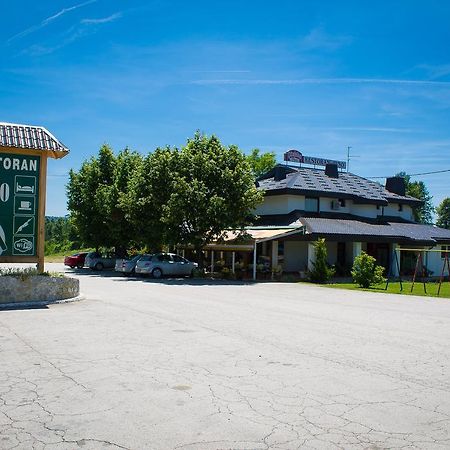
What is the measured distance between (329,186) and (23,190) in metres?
28.9

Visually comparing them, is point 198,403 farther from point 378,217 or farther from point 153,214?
point 378,217

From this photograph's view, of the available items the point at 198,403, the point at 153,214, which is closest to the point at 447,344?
the point at 198,403

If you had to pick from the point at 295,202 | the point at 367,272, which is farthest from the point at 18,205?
the point at 295,202

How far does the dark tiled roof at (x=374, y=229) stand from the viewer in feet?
116

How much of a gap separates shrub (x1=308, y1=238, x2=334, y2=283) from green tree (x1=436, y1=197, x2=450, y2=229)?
7190 cm

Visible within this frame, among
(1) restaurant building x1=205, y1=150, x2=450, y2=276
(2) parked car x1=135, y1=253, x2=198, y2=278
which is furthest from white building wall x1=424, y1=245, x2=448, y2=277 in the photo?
(2) parked car x1=135, y1=253, x2=198, y2=278

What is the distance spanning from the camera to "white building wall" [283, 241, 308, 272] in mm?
38219

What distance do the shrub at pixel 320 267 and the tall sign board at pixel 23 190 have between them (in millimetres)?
18427

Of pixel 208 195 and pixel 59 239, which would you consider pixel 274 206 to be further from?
pixel 59 239

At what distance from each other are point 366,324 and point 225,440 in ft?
A: 29.7

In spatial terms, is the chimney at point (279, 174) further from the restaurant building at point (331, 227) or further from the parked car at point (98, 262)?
the parked car at point (98, 262)

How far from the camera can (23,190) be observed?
1705 centimetres

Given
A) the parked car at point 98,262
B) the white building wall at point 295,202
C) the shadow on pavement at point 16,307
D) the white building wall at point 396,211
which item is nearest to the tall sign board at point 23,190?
the shadow on pavement at point 16,307

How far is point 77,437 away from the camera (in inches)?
204
